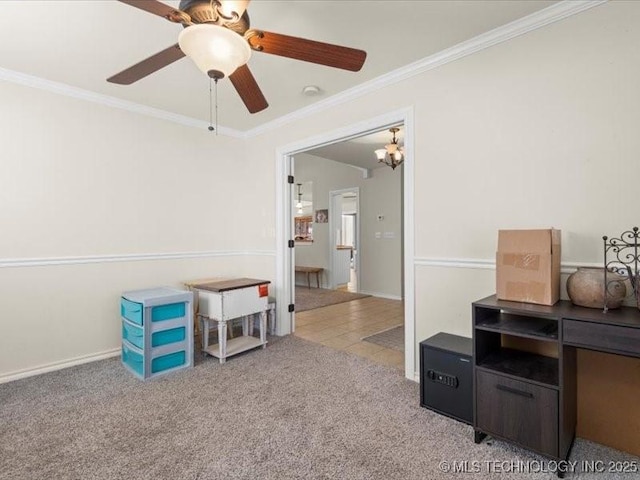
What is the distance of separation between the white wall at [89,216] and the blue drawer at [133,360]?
1.13ft

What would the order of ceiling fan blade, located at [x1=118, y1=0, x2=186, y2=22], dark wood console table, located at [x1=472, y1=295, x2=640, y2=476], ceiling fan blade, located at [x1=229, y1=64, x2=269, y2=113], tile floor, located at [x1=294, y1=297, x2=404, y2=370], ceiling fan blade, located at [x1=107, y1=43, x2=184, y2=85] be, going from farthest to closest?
tile floor, located at [x1=294, y1=297, x2=404, y2=370] < ceiling fan blade, located at [x1=229, y1=64, x2=269, y2=113] < ceiling fan blade, located at [x1=107, y1=43, x2=184, y2=85] < dark wood console table, located at [x1=472, y1=295, x2=640, y2=476] < ceiling fan blade, located at [x1=118, y1=0, x2=186, y2=22]

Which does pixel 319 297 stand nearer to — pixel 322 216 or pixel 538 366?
pixel 322 216

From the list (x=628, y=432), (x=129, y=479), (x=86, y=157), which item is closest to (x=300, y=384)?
(x=129, y=479)

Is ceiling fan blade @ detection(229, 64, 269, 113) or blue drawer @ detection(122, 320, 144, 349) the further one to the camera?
blue drawer @ detection(122, 320, 144, 349)

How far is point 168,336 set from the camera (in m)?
2.72

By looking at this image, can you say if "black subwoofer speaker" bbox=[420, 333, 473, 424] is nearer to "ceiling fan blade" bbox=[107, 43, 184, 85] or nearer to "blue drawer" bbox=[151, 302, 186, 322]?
"blue drawer" bbox=[151, 302, 186, 322]

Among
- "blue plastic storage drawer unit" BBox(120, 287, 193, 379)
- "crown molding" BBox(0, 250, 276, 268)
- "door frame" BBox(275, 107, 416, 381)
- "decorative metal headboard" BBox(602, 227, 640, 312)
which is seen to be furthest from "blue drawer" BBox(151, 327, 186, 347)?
"decorative metal headboard" BBox(602, 227, 640, 312)

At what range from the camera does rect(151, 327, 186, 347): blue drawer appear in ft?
8.67

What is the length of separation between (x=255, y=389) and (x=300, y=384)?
332 mm

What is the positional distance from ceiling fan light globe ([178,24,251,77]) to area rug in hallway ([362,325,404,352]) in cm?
280

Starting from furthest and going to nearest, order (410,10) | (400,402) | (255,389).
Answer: (255,389) → (400,402) → (410,10)

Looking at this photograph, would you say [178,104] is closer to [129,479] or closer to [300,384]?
[300,384]

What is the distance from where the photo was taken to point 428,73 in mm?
2453

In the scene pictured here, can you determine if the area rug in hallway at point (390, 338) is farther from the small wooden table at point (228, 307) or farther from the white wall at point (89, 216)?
the white wall at point (89, 216)
